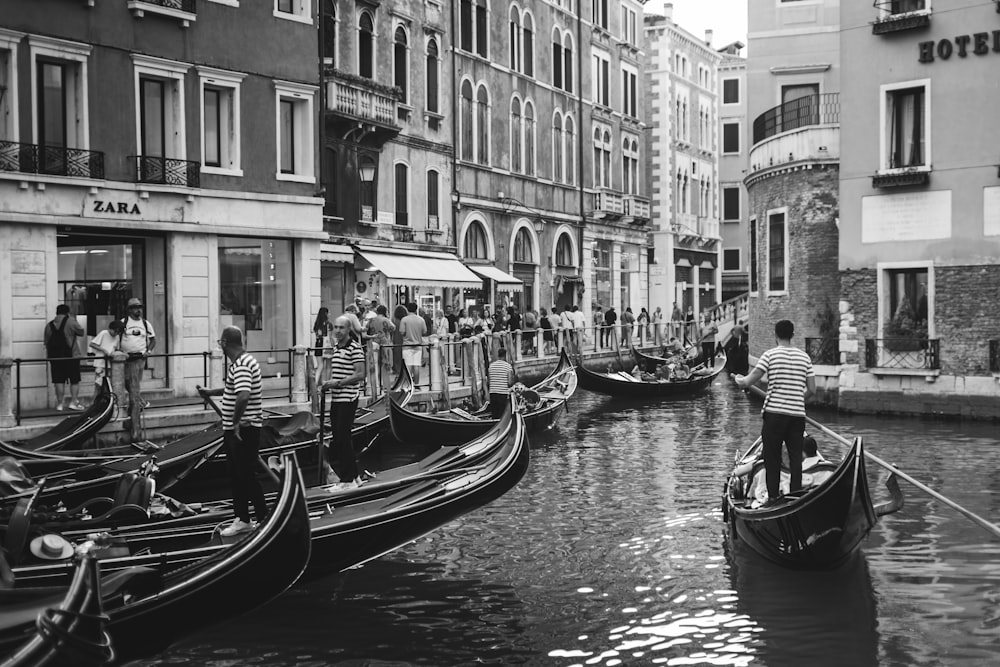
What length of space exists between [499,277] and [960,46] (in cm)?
1014

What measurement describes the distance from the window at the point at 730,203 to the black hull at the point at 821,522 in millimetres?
32213

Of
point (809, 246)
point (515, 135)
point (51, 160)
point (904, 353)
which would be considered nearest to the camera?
point (51, 160)

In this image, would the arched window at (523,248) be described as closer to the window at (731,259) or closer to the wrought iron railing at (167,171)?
the wrought iron railing at (167,171)

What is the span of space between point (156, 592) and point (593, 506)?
4.83 metres

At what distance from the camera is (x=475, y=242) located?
22.3 meters

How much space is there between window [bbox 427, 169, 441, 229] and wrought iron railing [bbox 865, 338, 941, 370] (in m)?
8.32

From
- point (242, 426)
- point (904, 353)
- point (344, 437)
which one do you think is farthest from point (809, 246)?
point (242, 426)

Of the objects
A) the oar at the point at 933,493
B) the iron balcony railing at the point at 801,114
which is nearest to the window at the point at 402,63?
the iron balcony railing at the point at 801,114

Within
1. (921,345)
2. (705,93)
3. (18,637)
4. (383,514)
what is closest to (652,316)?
(705,93)

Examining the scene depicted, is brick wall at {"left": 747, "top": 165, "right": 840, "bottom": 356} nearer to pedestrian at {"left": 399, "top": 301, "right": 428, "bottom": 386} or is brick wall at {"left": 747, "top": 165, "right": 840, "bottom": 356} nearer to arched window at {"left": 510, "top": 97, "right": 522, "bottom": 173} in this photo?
pedestrian at {"left": 399, "top": 301, "right": 428, "bottom": 386}

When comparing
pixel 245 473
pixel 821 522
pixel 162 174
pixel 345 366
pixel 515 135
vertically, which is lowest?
pixel 821 522

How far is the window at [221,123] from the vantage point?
13562mm

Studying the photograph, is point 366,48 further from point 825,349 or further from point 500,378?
point 825,349

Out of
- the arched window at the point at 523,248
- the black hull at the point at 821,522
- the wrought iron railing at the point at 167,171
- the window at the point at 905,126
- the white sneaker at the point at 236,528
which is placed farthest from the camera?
the arched window at the point at 523,248
